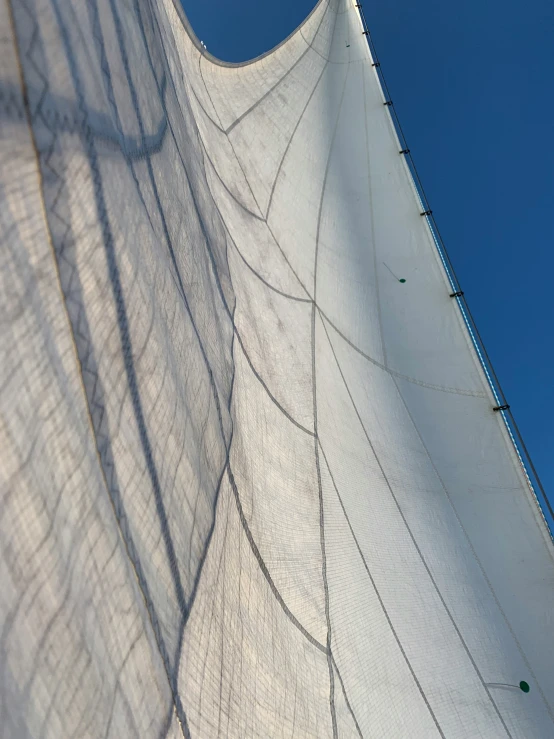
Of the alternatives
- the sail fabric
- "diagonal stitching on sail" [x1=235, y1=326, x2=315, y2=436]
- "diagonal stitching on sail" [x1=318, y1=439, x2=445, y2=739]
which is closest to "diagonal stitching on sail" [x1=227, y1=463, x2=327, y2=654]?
the sail fabric

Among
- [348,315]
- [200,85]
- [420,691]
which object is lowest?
[420,691]

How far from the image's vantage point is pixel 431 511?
7.54 feet

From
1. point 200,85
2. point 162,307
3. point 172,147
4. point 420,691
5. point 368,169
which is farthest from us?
point 368,169

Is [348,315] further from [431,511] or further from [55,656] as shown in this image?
[55,656]

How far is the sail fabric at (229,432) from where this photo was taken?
0.52m

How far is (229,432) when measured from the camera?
128 centimetres

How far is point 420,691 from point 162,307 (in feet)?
4.76

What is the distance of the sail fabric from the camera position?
524 mm

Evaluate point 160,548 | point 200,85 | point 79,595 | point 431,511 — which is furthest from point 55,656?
point 200,85

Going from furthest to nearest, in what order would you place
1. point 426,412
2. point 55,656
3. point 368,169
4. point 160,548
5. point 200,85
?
point 368,169, point 426,412, point 200,85, point 160,548, point 55,656

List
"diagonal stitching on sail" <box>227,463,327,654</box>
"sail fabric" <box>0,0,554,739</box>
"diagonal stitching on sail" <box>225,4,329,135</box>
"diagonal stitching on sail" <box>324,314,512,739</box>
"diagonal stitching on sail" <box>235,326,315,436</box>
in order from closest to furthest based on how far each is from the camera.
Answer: "sail fabric" <box>0,0,554,739</box> < "diagonal stitching on sail" <box>227,463,327,654</box> < "diagonal stitching on sail" <box>235,326,315,436</box> < "diagonal stitching on sail" <box>324,314,512,739</box> < "diagonal stitching on sail" <box>225,4,329,135</box>

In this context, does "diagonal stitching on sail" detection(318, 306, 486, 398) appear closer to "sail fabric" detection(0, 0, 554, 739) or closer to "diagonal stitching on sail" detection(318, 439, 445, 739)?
"sail fabric" detection(0, 0, 554, 739)

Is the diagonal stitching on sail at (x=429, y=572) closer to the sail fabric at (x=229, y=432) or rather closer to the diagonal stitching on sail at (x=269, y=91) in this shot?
the sail fabric at (x=229, y=432)

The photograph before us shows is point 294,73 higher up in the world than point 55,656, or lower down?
higher up
